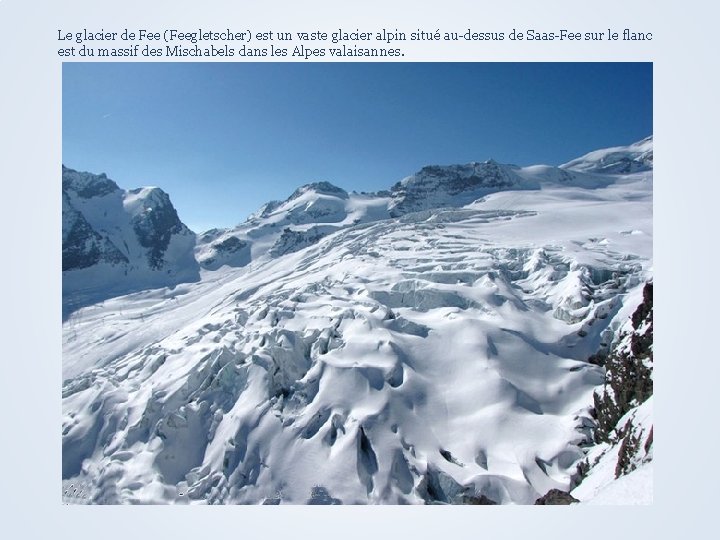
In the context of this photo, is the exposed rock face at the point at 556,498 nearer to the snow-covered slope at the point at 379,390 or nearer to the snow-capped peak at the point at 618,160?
the snow-covered slope at the point at 379,390

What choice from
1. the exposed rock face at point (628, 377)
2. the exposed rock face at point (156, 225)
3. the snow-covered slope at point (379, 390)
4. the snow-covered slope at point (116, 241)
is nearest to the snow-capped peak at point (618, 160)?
the snow-covered slope at point (379, 390)

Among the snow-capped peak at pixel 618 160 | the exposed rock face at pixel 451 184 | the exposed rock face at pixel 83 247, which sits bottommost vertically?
the exposed rock face at pixel 83 247

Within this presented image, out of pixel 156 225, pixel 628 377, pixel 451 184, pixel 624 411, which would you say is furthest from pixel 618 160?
pixel 624 411

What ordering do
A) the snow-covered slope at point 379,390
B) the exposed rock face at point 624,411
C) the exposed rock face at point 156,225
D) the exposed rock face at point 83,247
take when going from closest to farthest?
the exposed rock face at point 624,411
the snow-covered slope at point 379,390
the exposed rock face at point 83,247
the exposed rock face at point 156,225

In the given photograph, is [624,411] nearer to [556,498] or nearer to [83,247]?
[556,498]

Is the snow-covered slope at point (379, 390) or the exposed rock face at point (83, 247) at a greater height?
the exposed rock face at point (83, 247)

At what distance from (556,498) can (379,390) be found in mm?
6485

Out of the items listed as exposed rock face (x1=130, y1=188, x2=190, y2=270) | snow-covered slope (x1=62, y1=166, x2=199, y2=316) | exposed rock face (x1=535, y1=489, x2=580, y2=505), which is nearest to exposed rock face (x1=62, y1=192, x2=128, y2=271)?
snow-covered slope (x1=62, y1=166, x2=199, y2=316)

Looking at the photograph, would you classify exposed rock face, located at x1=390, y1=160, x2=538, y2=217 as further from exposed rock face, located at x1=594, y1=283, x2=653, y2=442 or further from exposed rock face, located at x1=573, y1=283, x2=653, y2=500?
exposed rock face, located at x1=573, y1=283, x2=653, y2=500

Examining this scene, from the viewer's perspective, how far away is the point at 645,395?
40.0 ft

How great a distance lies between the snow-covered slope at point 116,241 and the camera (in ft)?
310

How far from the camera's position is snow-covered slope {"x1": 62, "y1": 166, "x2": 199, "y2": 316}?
9438 cm

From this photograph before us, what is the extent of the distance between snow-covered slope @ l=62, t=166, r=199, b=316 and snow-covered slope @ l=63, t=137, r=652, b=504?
66859mm

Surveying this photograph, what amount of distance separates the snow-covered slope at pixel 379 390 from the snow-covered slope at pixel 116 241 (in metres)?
66.9
